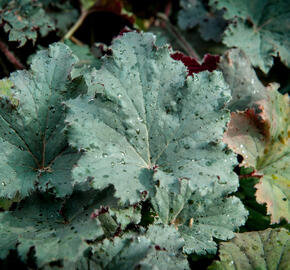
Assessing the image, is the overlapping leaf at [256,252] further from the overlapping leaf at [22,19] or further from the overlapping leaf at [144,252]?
the overlapping leaf at [22,19]

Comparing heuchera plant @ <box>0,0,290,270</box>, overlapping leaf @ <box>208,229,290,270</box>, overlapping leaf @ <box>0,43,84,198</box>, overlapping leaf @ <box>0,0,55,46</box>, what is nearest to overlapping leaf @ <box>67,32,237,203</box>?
heuchera plant @ <box>0,0,290,270</box>

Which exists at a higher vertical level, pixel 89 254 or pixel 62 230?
pixel 62 230

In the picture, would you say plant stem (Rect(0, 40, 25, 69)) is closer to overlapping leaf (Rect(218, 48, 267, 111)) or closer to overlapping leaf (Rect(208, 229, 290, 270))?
overlapping leaf (Rect(218, 48, 267, 111))

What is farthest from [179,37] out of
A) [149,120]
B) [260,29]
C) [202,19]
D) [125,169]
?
[125,169]

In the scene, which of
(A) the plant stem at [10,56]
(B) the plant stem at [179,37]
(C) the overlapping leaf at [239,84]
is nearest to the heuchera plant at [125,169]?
(C) the overlapping leaf at [239,84]

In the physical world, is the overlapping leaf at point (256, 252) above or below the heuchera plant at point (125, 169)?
below

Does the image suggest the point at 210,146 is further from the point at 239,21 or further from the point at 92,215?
the point at 239,21

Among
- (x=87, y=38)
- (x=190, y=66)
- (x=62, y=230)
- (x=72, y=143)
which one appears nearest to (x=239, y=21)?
(x=190, y=66)
